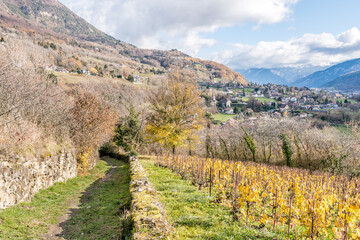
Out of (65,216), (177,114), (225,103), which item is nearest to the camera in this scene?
(65,216)

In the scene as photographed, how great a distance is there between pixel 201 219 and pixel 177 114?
17924mm

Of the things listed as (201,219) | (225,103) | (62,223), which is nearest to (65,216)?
(62,223)

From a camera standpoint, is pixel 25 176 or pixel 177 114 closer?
pixel 25 176

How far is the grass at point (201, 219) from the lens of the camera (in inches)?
224

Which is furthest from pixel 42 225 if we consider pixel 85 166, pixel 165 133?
pixel 165 133

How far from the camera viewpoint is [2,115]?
11.6 m

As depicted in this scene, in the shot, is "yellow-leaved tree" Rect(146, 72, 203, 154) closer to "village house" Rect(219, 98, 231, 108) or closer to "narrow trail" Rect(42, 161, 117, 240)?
"narrow trail" Rect(42, 161, 117, 240)

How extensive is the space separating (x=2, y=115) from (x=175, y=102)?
52.2 ft

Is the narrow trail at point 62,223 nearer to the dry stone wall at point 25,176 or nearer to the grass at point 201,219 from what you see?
the dry stone wall at point 25,176

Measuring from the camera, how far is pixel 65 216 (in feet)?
29.6

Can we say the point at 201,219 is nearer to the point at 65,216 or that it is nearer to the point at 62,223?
the point at 62,223

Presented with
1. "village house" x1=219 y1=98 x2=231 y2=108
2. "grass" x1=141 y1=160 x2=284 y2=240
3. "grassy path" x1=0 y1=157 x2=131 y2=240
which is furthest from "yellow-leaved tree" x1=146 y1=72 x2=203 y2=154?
→ "village house" x1=219 y1=98 x2=231 y2=108

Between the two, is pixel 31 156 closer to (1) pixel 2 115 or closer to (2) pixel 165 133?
(1) pixel 2 115

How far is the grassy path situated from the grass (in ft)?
5.39
